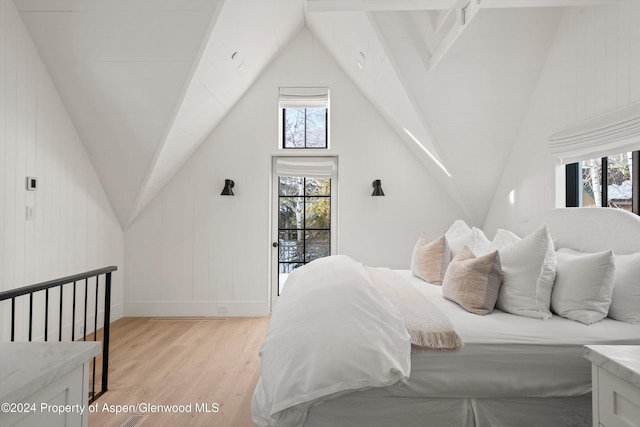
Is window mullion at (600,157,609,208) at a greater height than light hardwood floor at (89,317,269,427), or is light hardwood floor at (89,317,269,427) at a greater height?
window mullion at (600,157,609,208)

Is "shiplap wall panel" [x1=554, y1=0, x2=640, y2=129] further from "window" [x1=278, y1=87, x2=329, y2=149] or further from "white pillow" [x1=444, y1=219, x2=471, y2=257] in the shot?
"window" [x1=278, y1=87, x2=329, y2=149]

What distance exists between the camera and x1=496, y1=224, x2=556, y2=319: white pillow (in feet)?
6.05

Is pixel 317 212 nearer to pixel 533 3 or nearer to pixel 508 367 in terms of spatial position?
pixel 533 3

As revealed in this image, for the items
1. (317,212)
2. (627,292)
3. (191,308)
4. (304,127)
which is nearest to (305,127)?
(304,127)

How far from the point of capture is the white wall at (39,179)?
253 centimetres

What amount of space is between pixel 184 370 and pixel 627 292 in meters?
2.76

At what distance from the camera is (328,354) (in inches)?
55.7

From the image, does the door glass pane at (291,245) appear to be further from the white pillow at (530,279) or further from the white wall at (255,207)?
the white pillow at (530,279)

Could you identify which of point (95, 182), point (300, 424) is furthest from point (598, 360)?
point (95, 182)

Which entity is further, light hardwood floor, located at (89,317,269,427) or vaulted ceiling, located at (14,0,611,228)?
vaulted ceiling, located at (14,0,611,228)

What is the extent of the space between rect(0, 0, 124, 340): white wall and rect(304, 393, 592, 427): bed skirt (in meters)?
2.54

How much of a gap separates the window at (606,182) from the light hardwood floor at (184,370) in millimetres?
2642

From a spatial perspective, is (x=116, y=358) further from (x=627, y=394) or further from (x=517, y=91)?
(x=517, y=91)

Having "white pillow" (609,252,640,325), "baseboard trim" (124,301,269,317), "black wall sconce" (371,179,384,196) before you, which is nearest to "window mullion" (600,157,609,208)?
"white pillow" (609,252,640,325)
